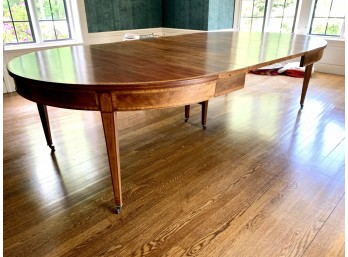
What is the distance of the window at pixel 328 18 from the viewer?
3850 millimetres

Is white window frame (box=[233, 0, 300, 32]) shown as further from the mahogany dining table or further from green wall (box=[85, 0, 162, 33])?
the mahogany dining table

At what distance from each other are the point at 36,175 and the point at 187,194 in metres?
1.02

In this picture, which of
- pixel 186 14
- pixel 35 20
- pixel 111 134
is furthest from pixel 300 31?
pixel 111 134

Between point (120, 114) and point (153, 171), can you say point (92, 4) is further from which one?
point (153, 171)

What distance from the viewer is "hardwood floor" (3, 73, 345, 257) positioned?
120 cm

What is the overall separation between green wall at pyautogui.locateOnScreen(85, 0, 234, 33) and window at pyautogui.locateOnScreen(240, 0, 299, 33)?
307mm

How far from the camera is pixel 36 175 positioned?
168 cm

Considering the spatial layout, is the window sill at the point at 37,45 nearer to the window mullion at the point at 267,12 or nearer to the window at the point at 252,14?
the window at the point at 252,14

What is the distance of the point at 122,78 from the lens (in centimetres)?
105

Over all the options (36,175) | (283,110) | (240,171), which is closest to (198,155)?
(240,171)

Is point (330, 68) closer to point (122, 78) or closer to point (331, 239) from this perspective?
point (331, 239)

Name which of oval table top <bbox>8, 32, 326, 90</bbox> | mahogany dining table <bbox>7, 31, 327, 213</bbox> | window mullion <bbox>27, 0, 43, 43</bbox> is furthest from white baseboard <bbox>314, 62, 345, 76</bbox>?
window mullion <bbox>27, 0, 43, 43</bbox>

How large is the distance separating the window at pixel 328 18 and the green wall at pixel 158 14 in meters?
1.37

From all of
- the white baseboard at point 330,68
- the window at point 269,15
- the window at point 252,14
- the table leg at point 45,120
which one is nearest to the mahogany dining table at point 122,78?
the table leg at point 45,120
